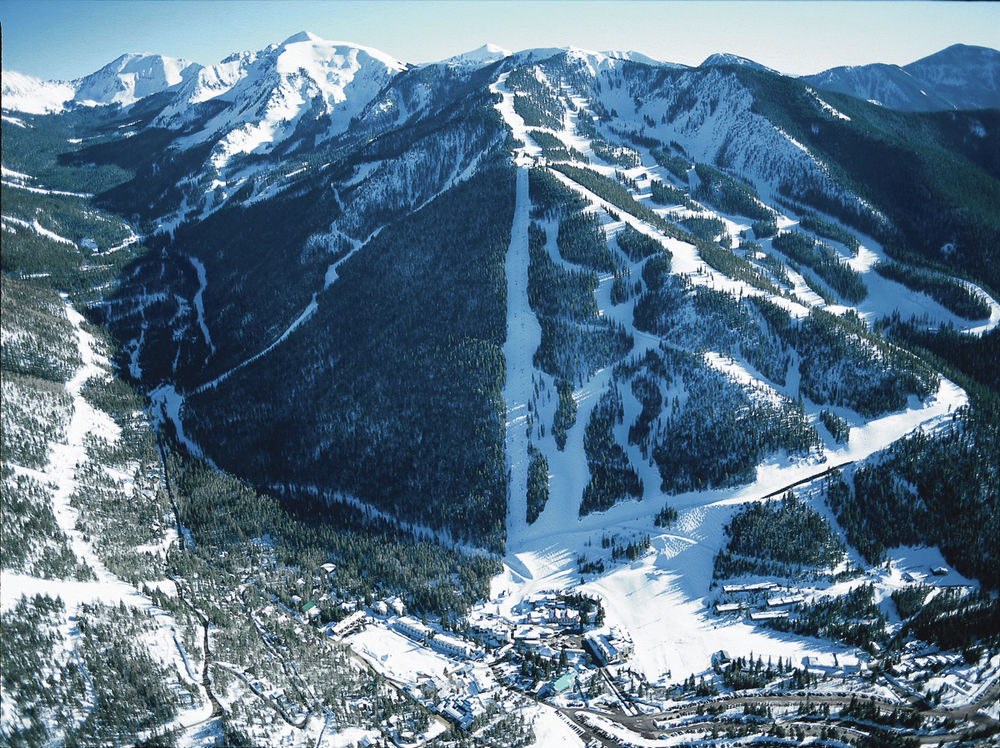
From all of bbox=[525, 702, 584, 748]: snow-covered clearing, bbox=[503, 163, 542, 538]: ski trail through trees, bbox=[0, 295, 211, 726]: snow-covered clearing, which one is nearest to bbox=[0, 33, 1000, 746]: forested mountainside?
bbox=[525, 702, 584, 748]: snow-covered clearing

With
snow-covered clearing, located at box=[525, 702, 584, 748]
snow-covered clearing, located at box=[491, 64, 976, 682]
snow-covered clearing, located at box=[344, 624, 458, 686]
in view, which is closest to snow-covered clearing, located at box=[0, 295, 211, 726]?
snow-covered clearing, located at box=[344, 624, 458, 686]

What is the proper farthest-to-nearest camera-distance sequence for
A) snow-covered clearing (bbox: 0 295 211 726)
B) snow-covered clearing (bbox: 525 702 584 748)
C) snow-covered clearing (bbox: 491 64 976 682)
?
snow-covered clearing (bbox: 491 64 976 682), snow-covered clearing (bbox: 525 702 584 748), snow-covered clearing (bbox: 0 295 211 726)

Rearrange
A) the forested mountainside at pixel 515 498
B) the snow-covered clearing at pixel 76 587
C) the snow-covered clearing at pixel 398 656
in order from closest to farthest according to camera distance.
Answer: the snow-covered clearing at pixel 76 587 < the forested mountainside at pixel 515 498 < the snow-covered clearing at pixel 398 656

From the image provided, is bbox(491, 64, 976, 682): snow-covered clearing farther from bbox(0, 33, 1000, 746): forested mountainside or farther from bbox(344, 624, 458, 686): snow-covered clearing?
bbox(344, 624, 458, 686): snow-covered clearing

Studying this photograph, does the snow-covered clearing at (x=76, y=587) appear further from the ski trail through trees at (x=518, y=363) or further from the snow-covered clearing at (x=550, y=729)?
the ski trail through trees at (x=518, y=363)

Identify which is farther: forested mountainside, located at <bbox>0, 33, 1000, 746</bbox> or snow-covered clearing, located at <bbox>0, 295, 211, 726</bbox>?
forested mountainside, located at <bbox>0, 33, 1000, 746</bbox>

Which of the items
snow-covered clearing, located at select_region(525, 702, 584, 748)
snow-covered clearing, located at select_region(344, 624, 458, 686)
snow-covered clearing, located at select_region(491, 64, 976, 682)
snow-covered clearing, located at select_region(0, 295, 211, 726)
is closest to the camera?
snow-covered clearing, located at select_region(0, 295, 211, 726)

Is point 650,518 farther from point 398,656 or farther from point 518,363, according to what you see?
point 398,656

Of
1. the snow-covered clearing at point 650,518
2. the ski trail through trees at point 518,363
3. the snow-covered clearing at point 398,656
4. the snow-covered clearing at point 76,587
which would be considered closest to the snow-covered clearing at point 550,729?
the snow-covered clearing at point 398,656

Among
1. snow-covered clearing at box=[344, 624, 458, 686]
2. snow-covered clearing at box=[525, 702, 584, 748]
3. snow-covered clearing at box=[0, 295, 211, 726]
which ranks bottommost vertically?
snow-covered clearing at box=[525, 702, 584, 748]

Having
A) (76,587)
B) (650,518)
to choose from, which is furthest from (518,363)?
(76,587)

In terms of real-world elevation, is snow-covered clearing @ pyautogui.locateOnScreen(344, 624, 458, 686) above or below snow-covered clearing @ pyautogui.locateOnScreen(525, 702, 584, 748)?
above

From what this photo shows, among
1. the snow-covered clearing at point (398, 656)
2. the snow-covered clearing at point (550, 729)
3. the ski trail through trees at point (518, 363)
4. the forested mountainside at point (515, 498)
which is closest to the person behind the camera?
the snow-covered clearing at point (550, 729)
